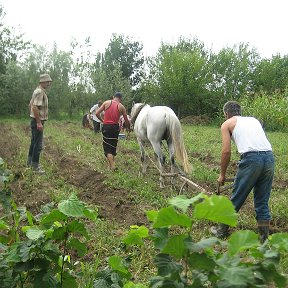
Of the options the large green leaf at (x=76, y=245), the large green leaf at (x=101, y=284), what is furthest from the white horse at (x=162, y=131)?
the large green leaf at (x=101, y=284)

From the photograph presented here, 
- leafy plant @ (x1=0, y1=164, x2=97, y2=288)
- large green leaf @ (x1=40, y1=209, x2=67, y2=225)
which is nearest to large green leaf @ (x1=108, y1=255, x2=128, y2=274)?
leafy plant @ (x1=0, y1=164, x2=97, y2=288)

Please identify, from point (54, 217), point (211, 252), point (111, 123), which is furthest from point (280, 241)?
point (111, 123)

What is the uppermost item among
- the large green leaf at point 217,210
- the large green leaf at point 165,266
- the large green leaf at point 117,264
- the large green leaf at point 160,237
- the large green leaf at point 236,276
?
the large green leaf at point 217,210

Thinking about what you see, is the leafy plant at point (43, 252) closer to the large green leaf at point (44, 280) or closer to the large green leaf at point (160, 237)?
the large green leaf at point (44, 280)

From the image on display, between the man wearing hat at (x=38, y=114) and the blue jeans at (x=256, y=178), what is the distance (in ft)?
15.6

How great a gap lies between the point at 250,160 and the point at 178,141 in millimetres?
2748

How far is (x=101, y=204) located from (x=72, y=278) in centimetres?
449

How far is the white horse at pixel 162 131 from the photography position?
7.06 m

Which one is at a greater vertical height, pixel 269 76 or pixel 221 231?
pixel 269 76

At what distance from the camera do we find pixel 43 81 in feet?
26.0

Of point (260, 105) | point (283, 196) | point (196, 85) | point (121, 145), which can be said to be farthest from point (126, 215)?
point (196, 85)

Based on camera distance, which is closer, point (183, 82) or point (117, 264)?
point (117, 264)

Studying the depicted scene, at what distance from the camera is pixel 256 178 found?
450cm

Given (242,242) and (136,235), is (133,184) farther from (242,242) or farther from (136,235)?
(242,242)
